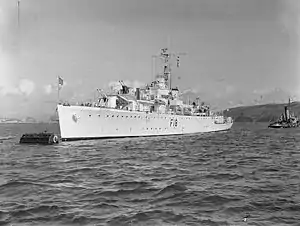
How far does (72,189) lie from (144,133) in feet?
176

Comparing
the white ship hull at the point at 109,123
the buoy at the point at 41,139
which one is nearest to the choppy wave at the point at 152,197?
the white ship hull at the point at 109,123

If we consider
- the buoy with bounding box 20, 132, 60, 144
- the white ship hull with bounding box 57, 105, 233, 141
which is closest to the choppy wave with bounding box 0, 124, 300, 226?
the white ship hull with bounding box 57, 105, 233, 141

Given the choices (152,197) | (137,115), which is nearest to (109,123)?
(137,115)

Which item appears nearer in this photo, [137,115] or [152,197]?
[152,197]

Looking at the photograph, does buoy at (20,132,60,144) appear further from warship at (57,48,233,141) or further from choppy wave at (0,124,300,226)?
choppy wave at (0,124,300,226)

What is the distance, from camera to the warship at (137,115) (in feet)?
190

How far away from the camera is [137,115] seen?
68.4 meters

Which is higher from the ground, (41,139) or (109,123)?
(109,123)

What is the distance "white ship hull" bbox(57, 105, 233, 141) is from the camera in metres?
57.3

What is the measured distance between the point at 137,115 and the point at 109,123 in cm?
799

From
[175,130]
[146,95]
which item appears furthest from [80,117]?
[175,130]

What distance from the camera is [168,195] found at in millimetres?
A: 16234

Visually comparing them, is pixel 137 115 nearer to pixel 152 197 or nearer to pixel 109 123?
pixel 109 123

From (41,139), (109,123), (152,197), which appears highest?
(109,123)
